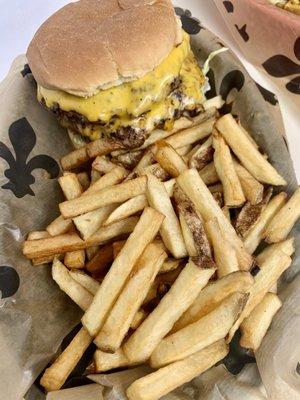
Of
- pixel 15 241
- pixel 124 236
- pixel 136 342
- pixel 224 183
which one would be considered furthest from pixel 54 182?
pixel 136 342

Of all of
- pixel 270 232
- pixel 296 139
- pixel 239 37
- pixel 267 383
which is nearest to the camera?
pixel 267 383

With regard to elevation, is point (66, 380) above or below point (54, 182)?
below

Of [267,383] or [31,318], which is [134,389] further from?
[31,318]

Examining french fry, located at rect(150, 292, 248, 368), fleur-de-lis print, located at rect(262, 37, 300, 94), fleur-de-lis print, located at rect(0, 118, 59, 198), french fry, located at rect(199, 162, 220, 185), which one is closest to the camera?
french fry, located at rect(150, 292, 248, 368)

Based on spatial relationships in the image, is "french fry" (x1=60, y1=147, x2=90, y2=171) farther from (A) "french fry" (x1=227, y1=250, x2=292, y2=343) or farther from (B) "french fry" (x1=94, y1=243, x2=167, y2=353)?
(A) "french fry" (x1=227, y1=250, x2=292, y2=343)

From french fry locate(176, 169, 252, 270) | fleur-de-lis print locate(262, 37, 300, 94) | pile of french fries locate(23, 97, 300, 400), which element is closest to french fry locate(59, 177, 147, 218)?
pile of french fries locate(23, 97, 300, 400)

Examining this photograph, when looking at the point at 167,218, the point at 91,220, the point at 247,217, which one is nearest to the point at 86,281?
the point at 91,220
